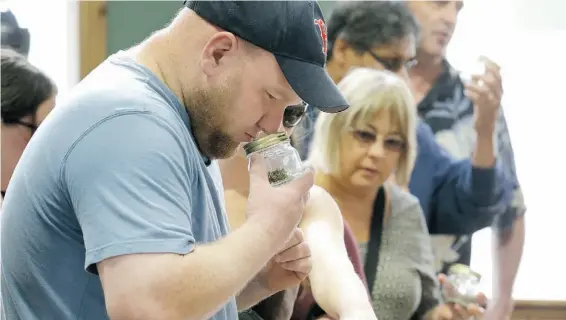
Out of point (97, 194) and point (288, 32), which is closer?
point (97, 194)

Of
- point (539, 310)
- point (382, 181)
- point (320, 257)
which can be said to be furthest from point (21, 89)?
point (539, 310)

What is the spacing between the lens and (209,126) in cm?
76

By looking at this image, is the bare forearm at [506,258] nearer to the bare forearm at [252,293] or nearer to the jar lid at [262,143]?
the bare forearm at [252,293]

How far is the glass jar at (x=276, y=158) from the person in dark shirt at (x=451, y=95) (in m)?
1.15

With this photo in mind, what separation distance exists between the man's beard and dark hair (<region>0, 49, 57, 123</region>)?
2.97ft

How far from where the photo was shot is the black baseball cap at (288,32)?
Answer: 0.71m

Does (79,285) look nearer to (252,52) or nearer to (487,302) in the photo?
(252,52)

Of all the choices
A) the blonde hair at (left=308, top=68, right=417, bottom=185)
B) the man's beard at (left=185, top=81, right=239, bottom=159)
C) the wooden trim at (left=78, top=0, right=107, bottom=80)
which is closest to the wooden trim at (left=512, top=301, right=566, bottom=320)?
the blonde hair at (left=308, top=68, right=417, bottom=185)

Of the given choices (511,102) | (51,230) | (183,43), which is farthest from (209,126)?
(511,102)

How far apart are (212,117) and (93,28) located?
1190 millimetres

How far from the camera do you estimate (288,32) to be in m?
0.71

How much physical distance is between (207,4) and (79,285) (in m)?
0.31

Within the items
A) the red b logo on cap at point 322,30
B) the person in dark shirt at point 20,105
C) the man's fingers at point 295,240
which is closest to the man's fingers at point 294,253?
the man's fingers at point 295,240

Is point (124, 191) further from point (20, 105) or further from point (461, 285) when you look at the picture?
point (461, 285)
